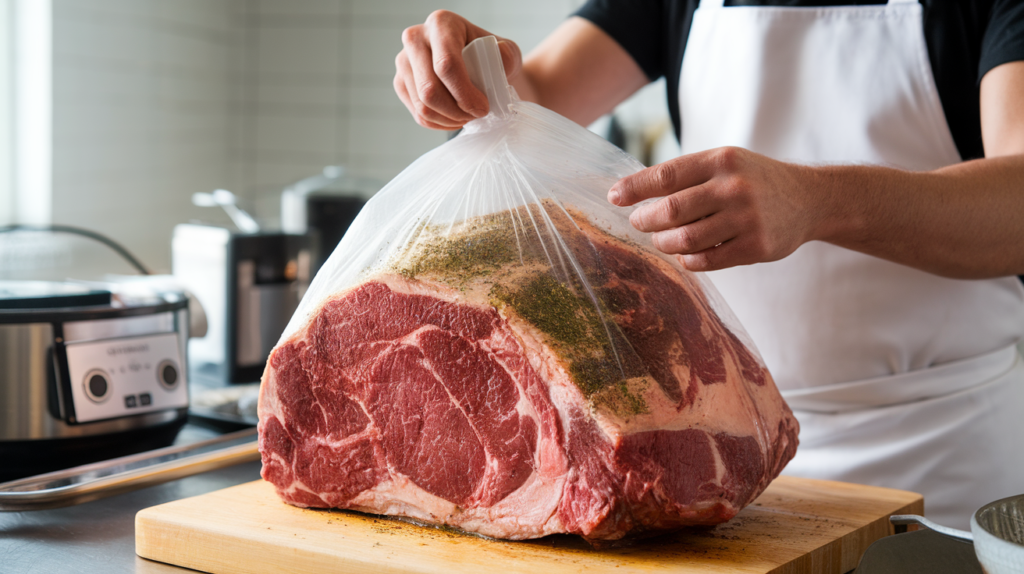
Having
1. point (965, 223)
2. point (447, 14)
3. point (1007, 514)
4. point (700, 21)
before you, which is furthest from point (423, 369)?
point (700, 21)

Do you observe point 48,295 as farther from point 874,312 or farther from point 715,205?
point 874,312

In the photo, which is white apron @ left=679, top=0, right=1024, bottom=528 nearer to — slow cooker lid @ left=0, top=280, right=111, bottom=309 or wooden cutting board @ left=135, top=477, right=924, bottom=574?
wooden cutting board @ left=135, top=477, right=924, bottom=574

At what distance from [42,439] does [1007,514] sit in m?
1.13

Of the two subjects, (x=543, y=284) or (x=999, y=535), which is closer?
(x=999, y=535)

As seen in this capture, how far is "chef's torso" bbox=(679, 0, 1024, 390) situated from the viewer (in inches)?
52.6

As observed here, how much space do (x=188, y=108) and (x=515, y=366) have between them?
3293 mm

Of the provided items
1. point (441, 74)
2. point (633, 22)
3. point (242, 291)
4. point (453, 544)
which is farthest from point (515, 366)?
point (242, 291)

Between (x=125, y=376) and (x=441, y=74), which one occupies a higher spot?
(x=441, y=74)

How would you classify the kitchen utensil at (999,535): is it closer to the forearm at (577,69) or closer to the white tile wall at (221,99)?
the forearm at (577,69)

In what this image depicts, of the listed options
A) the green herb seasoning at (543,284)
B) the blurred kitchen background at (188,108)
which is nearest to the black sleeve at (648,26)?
the green herb seasoning at (543,284)

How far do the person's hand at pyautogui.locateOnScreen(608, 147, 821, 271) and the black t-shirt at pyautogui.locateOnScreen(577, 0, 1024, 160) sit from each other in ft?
1.79

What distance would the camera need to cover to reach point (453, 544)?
0.91 meters

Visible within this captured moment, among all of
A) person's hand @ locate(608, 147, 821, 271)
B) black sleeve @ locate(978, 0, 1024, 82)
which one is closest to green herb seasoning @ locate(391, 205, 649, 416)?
person's hand @ locate(608, 147, 821, 271)

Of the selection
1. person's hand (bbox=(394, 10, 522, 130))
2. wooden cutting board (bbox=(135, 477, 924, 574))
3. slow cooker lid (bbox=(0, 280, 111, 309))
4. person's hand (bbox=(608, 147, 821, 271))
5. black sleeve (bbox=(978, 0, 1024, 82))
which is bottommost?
wooden cutting board (bbox=(135, 477, 924, 574))
